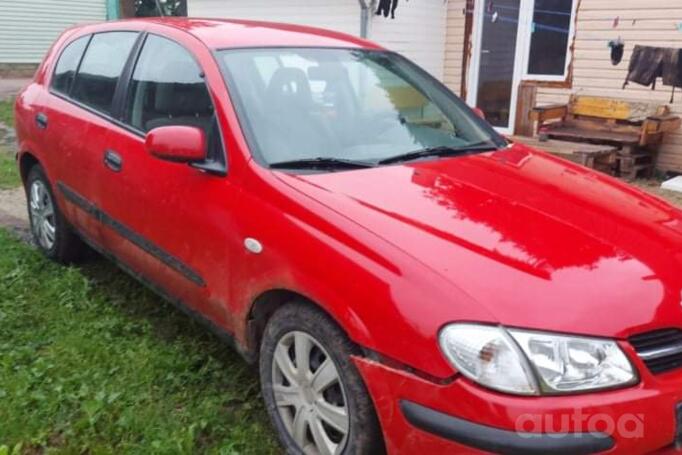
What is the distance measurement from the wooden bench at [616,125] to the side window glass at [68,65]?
5387mm

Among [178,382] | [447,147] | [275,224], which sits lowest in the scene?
[178,382]

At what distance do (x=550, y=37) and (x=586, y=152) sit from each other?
240 centimetres

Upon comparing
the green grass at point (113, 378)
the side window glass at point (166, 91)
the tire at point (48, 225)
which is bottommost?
the green grass at point (113, 378)

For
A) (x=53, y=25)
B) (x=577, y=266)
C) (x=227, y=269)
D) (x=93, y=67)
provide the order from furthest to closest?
(x=53, y=25) < (x=93, y=67) < (x=227, y=269) < (x=577, y=266)

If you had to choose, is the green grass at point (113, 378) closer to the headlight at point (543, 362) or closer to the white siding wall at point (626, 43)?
the headlight at point (543, 362)

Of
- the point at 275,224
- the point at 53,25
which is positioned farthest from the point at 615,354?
the point at 53,25

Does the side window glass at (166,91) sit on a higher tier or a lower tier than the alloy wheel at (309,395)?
higher

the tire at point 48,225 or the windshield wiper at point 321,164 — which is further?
the tire at point 48,225

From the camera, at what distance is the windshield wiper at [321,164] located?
2.70 meters

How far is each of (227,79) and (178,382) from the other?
4.71 feet

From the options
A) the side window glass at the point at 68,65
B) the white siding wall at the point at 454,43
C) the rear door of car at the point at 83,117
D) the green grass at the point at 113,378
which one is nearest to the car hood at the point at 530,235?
the green grass at the point at 113,378

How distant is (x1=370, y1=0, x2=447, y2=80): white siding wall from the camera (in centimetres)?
938

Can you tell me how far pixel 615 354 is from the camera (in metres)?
1.90

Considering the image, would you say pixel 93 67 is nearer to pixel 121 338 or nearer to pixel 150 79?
pixel 150 79
